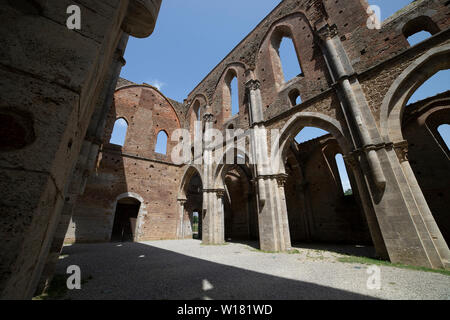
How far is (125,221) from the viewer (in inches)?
516

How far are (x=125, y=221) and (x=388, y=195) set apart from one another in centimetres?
1483

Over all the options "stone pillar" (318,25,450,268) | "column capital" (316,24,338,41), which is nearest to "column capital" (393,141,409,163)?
"stone pillar" (318,25,450,268)

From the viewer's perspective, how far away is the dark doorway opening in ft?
41.2

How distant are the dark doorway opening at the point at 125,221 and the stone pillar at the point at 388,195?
12690mm

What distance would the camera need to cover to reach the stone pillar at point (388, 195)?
4242mm

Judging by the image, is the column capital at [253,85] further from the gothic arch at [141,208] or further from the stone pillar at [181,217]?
the gothic arch at [141,208]

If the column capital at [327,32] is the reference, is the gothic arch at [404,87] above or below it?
below

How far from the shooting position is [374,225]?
16.6ft

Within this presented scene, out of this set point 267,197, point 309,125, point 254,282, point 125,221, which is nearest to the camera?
point 254,282

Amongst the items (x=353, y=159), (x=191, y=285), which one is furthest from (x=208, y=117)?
(x=191, y=285)

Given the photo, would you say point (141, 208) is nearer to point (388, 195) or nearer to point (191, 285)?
point (191, 285)

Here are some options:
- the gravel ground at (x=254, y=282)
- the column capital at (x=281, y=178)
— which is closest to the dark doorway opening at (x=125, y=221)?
the gravel ground at (x=254, y=282)

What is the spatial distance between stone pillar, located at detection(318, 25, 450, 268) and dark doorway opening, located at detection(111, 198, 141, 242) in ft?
41.6

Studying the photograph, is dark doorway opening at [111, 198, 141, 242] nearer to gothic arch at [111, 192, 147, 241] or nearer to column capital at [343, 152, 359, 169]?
gothic arch at [111, 192, 147, 241]
